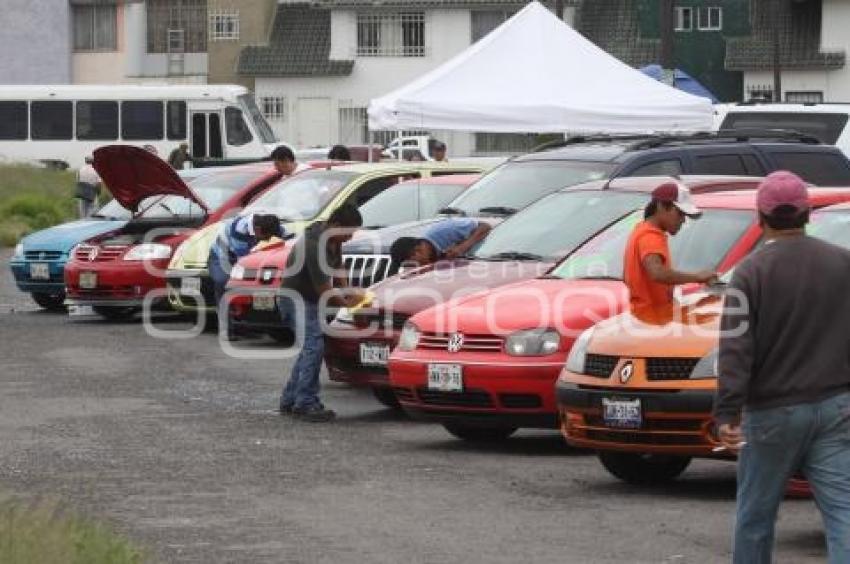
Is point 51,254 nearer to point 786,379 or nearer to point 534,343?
point 534,343

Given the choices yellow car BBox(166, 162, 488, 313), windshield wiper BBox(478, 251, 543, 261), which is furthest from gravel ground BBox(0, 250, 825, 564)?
yellow car BBox(166, 162, 488, 313)

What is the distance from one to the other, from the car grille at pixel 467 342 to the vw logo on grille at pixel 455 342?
16 millimetres

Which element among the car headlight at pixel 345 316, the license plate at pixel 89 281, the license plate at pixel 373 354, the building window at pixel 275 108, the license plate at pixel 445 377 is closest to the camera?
the license plate at pixel 445 377

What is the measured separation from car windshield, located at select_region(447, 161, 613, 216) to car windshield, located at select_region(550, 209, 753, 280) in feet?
10.3

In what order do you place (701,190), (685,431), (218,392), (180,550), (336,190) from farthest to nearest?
1. (336,190)
2. (218,392)
3. (701,190)
4. (685,431)
5. (180,550)

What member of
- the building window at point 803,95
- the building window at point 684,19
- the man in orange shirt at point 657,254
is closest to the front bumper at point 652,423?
the man in orange shirt at point 657,254

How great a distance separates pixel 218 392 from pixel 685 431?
6.65m

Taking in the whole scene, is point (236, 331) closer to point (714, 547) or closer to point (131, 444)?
point (131, 444)

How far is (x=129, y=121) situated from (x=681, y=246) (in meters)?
43.6

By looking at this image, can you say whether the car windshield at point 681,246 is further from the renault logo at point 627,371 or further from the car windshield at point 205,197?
Result: the car windshield at point 205,197

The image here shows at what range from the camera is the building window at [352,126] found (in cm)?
7012

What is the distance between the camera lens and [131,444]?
48.7ft

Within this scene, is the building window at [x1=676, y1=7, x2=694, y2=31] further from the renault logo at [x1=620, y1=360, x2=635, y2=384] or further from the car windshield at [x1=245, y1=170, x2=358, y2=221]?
the renault logo at [x1=620, y1=360, x2=635, y2=384]

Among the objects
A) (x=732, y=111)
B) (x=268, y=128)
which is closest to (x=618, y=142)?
(x=732, y=111)
